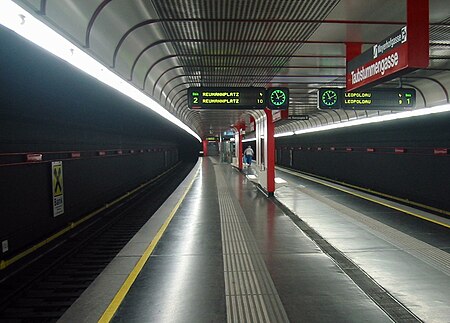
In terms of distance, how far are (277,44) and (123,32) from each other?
9.26 feet

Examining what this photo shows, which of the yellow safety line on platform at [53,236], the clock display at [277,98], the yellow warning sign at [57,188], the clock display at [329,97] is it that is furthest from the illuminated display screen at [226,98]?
the yellow safety line on platform at [53,236]

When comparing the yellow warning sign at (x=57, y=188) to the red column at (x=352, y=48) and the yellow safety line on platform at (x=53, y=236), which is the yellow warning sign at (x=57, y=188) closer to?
the yellow safety line on platform at (x=53, y=236)

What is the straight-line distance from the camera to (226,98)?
973cm

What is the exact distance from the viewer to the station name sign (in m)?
9.60

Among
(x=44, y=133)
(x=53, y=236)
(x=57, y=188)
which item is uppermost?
(x=44, y=133)

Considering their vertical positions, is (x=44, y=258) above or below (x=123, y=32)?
below

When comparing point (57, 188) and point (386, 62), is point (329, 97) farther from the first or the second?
point (57, 188)

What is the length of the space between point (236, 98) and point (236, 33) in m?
3.56

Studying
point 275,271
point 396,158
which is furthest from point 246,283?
point 396,158

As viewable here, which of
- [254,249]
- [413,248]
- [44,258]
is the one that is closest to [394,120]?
[413,248]

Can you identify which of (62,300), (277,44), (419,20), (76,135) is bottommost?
(62,300)

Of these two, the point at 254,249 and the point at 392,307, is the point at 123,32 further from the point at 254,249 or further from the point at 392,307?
the point at 392,307

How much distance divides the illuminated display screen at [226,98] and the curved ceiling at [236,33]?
0.45 metres

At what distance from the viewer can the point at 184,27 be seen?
19.4 feet
